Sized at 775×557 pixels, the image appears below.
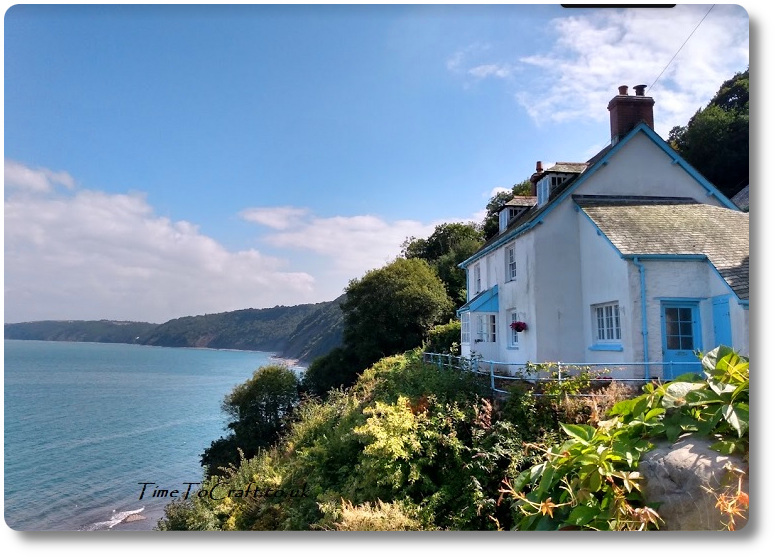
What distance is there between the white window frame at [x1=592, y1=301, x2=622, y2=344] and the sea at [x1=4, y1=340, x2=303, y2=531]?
506 centimetres

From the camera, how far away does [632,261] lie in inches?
242

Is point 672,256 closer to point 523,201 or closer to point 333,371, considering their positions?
point 523,201

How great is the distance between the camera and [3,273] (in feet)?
14.3

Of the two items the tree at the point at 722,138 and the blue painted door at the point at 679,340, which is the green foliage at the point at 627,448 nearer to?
the blue painted door at the point at 679,340

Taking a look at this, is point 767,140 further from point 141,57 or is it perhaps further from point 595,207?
point 141,57

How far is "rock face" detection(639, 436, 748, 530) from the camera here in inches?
137

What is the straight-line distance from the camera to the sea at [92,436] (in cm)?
427

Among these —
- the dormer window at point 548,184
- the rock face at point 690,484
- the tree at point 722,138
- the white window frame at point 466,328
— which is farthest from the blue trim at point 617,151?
the white window frame at point 466,328

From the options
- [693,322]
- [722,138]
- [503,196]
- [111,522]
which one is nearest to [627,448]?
[693,322]

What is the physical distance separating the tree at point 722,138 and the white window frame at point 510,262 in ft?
11.0

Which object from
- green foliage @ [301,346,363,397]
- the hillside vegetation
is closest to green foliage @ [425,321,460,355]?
green foliage @ [301,346,363,397]

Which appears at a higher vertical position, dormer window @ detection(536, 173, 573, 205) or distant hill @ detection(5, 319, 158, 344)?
dormer window @ detection(536, 173, 573, 205)

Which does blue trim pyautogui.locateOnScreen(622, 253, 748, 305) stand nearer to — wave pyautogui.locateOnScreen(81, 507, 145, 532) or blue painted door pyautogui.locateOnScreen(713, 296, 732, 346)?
blue painted door pyautogui.locateOnScreen(713, 296, 732, 346)

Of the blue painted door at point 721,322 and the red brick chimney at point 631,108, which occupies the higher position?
the red brick chimney at point 631,108
